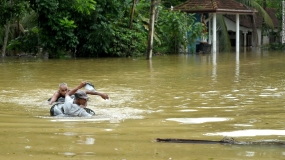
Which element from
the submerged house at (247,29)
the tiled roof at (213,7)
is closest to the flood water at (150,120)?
the tiled roof at (213,7)

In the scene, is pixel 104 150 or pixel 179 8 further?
pixel 179 8

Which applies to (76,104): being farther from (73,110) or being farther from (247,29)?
(247,29)

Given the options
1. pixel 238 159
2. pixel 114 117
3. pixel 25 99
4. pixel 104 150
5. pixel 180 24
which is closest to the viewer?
pixel 238 159

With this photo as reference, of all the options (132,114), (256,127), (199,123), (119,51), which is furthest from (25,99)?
(119,51)

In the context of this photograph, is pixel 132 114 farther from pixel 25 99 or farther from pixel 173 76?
pixel 173 76

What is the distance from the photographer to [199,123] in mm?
8203

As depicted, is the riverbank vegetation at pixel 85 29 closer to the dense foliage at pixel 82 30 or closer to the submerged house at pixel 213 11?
the dense foliage at pixel 82 30

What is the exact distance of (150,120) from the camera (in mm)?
8695

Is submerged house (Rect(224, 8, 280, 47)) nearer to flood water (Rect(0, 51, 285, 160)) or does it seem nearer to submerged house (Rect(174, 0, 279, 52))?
submerged house (Rect(174, 0, 279, 52))

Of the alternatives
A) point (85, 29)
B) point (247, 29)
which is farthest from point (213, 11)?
point (247, 29)

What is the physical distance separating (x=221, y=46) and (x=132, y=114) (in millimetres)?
33830

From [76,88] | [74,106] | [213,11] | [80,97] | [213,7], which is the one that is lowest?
[74,106]

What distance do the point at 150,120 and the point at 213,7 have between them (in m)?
30.2

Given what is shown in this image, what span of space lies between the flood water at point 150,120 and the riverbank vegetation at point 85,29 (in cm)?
1540
